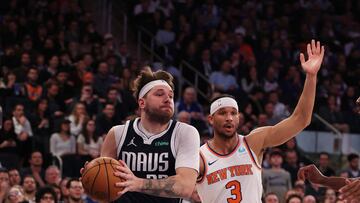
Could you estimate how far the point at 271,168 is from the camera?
48.6ft

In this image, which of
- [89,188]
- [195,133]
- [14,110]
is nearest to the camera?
[89,188]

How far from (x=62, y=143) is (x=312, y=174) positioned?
7355mm

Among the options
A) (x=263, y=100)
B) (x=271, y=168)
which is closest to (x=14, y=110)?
(x=271, y=168)

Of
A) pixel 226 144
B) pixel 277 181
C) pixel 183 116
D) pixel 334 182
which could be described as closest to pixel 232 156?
pixel 226 144

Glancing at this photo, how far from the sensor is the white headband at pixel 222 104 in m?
8.47

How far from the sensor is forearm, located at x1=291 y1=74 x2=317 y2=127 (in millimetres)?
7418

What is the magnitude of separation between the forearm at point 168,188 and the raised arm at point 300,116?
1.51 meters

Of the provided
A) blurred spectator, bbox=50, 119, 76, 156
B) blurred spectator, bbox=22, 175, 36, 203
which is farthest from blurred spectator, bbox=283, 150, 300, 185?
blurred spectator, bbox=22, 175, 36, 203

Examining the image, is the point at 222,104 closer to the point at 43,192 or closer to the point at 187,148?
the point at 187,148

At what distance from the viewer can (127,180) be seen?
21.0 ft

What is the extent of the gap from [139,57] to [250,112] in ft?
13.6

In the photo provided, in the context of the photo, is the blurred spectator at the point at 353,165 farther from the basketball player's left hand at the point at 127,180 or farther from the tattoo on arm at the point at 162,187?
the basketball player's left hand at the point at 127,180

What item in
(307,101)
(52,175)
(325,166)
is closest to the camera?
(307,101)

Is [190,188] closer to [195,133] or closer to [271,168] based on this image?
[195,133]
